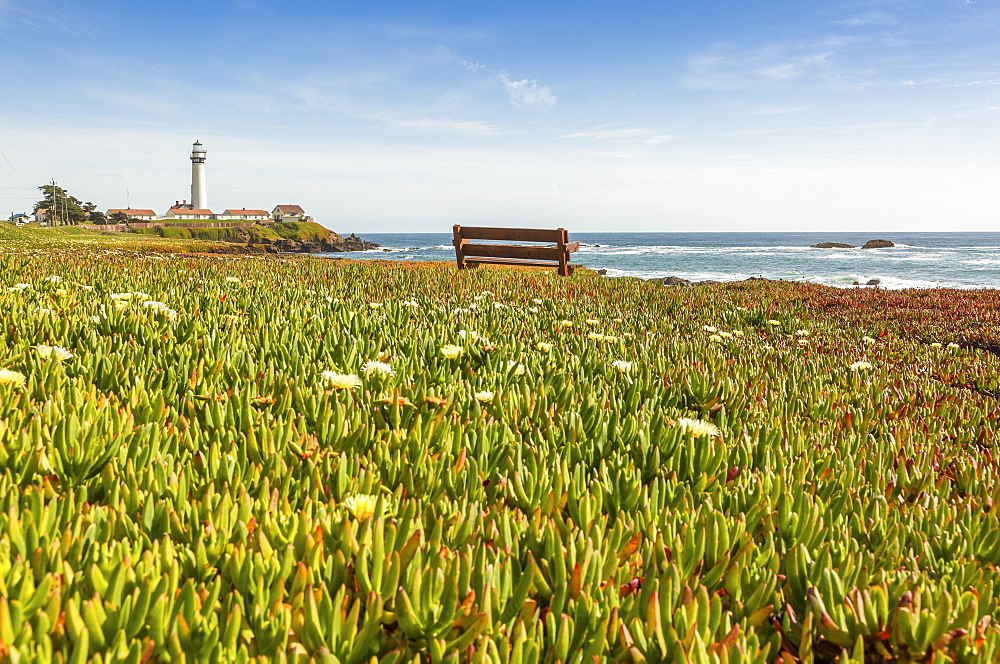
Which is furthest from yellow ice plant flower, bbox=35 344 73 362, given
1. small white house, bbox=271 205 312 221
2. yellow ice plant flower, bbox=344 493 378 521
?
small white house, bbox=271 205 312 221

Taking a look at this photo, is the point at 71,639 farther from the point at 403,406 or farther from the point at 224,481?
the point at 403,406

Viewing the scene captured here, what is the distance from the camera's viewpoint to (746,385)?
3422 mm

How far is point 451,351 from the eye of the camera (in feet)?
11.5

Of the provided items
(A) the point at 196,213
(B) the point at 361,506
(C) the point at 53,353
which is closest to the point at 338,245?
(A) the point at 196,213

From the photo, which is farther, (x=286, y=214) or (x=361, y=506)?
(x=286, y=214)

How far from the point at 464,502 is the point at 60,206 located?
433 ft

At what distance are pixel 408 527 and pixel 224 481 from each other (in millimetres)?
664

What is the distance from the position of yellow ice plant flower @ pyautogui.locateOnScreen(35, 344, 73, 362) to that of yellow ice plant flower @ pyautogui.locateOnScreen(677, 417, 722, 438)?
2643 mm

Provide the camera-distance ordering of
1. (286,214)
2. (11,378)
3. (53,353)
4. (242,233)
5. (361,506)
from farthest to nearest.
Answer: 1. (286,214)
2. (242,233)
3. (53,353)
4. (11,378)
5. (361,506)

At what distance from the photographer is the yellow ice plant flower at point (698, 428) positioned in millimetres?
2494

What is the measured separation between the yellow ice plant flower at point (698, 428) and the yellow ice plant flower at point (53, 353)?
2643 millimetres

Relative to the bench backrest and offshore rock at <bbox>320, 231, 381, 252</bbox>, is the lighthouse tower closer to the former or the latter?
offshore rock at <bbox>320, 231, 381, 252</bbox>

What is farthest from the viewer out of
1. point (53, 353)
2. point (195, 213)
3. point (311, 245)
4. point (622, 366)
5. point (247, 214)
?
Answer: point (247, 214)

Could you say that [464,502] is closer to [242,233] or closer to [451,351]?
[451,351]
